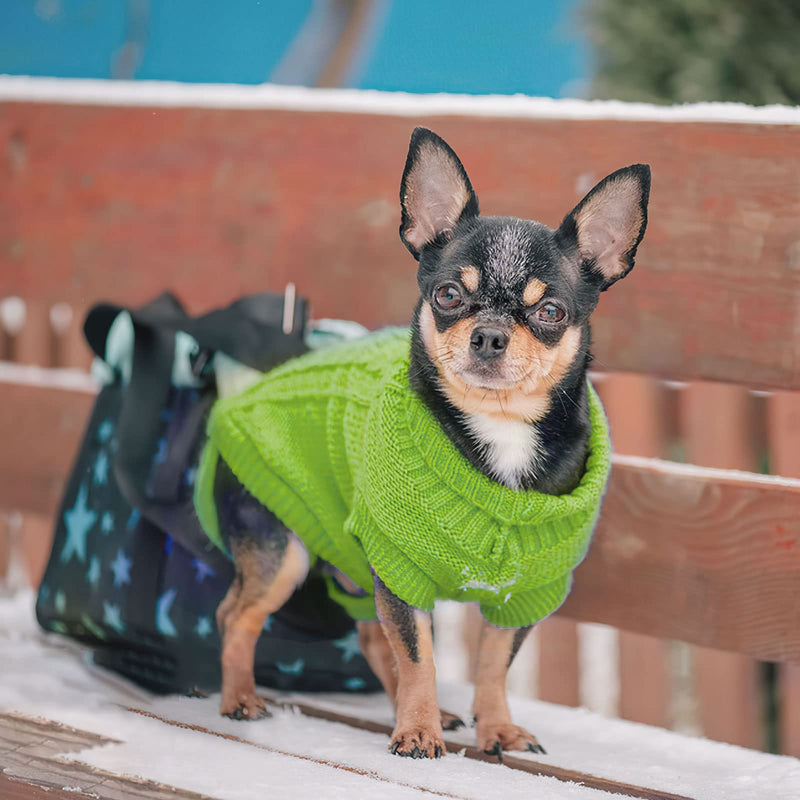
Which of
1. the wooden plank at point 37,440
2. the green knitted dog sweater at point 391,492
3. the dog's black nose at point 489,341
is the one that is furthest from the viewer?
the wooden plank at point 37,440

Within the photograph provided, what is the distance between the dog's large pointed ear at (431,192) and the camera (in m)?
1.47

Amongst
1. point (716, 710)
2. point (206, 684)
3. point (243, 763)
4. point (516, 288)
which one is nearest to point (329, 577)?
point (206, 684)

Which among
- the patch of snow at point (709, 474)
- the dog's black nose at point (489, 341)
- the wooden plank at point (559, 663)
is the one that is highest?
the dog's black nose at point (489, 341)

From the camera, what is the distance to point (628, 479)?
2.00 metres

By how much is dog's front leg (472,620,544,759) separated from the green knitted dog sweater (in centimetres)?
5

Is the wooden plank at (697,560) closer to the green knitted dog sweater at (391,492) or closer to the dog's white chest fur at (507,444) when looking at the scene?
the green knitted dog sweater at (391,492)

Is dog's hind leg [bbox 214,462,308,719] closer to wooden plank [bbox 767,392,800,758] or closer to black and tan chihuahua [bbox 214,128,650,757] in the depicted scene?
black and tan chihuahua [bbox 214,128,650,757]

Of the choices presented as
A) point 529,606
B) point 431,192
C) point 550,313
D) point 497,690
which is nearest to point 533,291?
point 550,313

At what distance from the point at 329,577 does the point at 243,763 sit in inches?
18.7

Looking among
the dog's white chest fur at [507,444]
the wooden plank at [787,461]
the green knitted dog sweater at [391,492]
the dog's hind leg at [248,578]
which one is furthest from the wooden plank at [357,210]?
the dog's hind leg at [248,578]

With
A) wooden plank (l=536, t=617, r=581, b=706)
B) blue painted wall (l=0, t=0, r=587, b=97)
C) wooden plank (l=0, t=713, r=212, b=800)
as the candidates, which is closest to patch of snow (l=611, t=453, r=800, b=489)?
blue painted wall (l=0, t=0, r=587, b=97)

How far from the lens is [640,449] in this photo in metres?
2.76

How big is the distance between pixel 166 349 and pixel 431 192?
0.74m

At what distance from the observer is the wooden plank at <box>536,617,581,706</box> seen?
2775 mm
